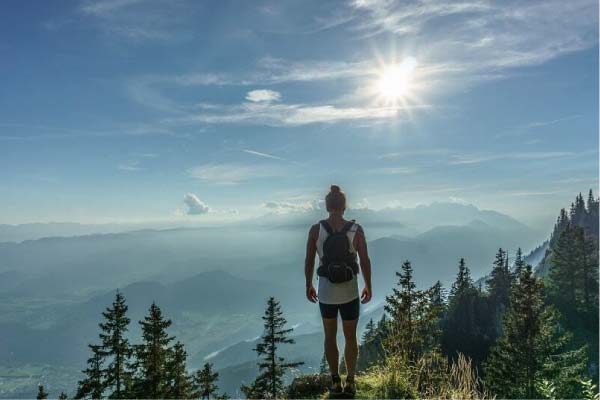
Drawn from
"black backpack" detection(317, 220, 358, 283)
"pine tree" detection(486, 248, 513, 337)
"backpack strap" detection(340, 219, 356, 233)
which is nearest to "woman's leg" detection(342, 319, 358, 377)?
"black backpack" detection(317, 220, 358, 283)

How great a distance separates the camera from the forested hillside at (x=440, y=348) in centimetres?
752

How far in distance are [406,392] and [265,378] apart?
25546mm

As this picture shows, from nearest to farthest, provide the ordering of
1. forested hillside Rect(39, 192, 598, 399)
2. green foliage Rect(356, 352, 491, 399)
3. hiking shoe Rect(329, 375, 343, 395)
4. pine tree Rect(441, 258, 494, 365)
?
green foliage Rect(356, 352, 491, 399), hiking shoe Rect(329, 375, 343, 395), forested hillside Rect(39, 192, 598, 399), pine tree Rect(441, 258, 494, 365)

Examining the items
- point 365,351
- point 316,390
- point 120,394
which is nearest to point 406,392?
point 316,390

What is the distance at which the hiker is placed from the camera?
6609 mm

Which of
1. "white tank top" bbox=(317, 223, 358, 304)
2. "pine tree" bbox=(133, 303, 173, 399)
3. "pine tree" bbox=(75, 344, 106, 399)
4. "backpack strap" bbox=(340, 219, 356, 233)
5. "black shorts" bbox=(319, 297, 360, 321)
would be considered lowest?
"pine tree" bbox=(75, 344, 106, 399)

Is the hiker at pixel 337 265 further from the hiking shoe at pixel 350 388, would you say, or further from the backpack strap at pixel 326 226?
the hiking shoe at pixel 350 388

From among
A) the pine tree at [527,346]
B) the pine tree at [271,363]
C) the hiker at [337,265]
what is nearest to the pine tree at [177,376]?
the pine tree at [271,363]

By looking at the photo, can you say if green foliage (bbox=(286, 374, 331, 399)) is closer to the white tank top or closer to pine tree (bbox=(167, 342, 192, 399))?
the white tank top

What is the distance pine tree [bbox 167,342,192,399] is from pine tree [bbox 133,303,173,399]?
396mm

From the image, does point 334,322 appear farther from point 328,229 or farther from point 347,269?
point 328,229

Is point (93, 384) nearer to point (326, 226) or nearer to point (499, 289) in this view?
point (326, 226)

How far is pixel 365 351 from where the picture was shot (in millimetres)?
58781

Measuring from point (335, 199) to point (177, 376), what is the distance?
22.4 metres
